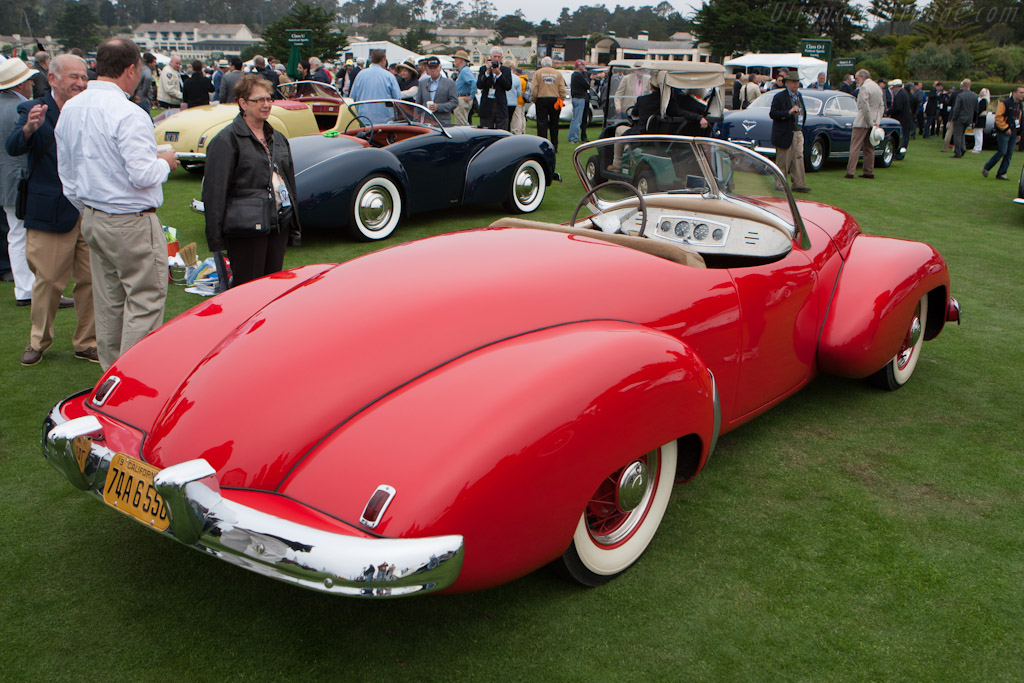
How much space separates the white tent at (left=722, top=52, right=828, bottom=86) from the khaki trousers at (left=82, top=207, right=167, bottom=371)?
26.4 m

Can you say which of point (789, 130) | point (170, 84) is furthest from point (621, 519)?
point (170, 84)

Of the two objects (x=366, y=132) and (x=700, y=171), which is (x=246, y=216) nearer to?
(x=700, y=171)

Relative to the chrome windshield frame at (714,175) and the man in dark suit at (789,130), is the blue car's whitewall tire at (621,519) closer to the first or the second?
the chrome windshield frame at (714,175)

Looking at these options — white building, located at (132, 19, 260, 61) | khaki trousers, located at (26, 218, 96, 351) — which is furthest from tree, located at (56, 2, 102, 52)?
khaki trousers, located at (26, 218, 96, 351)

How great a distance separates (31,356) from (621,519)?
12.5ft

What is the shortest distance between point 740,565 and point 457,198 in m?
6.48

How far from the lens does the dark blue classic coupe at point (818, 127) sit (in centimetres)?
1320

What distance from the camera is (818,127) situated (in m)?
13.5

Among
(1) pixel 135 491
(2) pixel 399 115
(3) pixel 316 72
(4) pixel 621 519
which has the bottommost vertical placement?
(4) pixel 621 519

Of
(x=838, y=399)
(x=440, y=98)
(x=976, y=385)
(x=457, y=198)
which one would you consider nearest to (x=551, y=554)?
(x=838, y=399)

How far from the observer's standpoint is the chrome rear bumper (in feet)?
6.08

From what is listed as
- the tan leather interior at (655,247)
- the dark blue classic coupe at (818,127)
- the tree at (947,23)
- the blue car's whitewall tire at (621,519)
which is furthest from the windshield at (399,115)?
the tree at (947,23)

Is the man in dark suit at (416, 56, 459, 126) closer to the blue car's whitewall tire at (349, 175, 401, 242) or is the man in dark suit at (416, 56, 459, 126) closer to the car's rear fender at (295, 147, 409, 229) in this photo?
the blue car's whitewall tire at (349, 175, 401, 242)

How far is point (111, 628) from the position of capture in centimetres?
242
